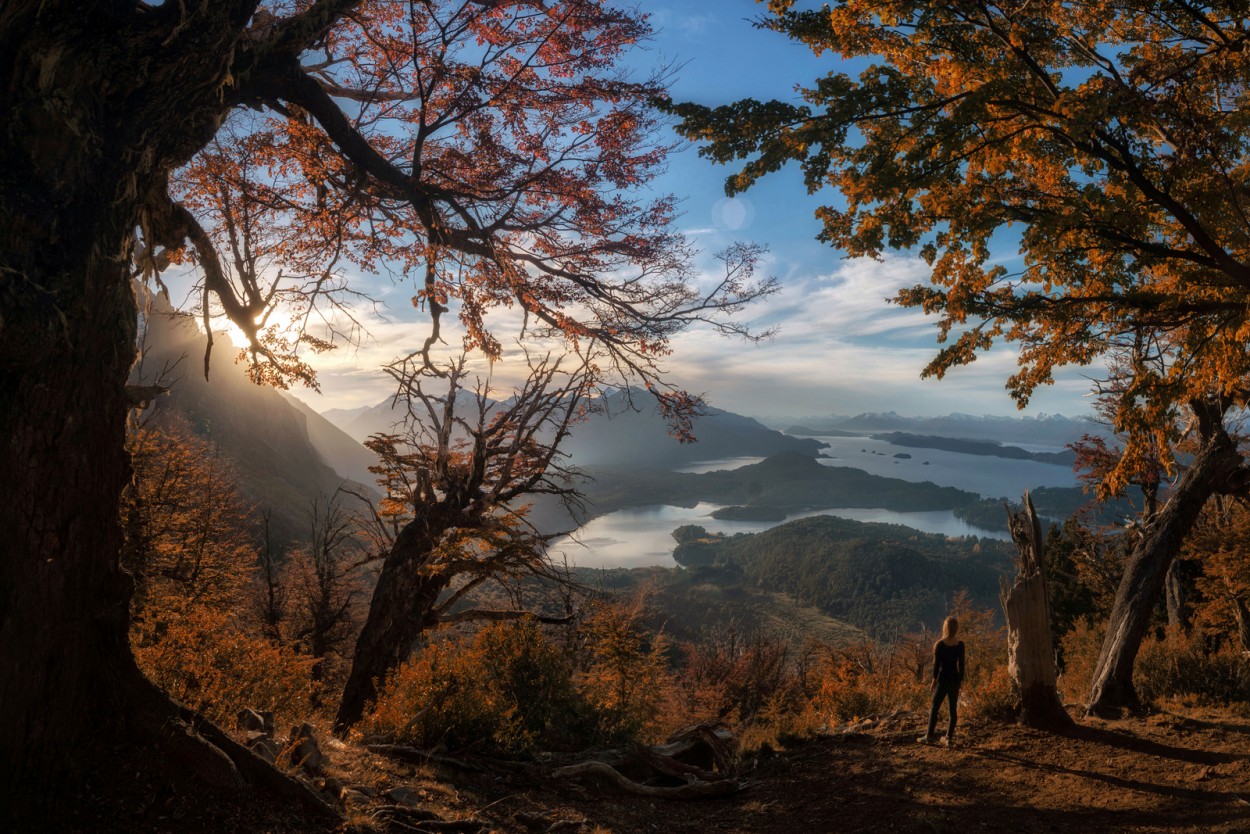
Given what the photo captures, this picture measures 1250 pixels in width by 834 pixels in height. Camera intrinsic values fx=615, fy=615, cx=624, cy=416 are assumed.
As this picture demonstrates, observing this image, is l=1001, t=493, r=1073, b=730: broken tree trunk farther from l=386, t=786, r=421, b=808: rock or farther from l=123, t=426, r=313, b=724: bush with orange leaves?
l=123, t=426, r=313, b=724: bush with orange leaves

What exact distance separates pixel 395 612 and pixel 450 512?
1.58 metres

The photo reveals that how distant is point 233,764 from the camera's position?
360 cm

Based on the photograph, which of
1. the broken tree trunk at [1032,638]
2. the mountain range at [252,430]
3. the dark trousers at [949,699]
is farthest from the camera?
the mountain range at [252,430]

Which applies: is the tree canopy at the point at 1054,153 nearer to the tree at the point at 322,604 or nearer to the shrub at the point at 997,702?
the shrub at the point at 997,702

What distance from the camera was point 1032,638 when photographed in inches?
314

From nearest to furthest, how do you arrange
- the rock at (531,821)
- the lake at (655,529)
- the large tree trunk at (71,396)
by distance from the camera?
the large tree trunk at (71,396)
the rock at (531,821)
the lake at (655,529)

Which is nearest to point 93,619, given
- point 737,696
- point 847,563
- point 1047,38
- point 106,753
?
point 106,753

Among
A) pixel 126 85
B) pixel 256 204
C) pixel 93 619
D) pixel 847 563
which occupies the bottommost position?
pixel 847 563

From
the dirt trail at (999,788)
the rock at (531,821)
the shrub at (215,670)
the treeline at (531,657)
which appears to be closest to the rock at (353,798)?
the rock at (531,821)

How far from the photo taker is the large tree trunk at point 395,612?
8641 mm

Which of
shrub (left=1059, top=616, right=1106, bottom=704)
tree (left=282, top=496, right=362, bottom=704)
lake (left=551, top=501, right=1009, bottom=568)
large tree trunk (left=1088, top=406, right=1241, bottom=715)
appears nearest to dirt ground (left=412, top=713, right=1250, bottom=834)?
large tree trunk (left=1088, top=406, right=1241, bottom=715)

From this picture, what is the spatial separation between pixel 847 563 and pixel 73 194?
114714 mm

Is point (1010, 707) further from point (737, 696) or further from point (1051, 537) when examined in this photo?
point (1051, 537)

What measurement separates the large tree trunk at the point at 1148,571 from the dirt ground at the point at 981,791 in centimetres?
57
